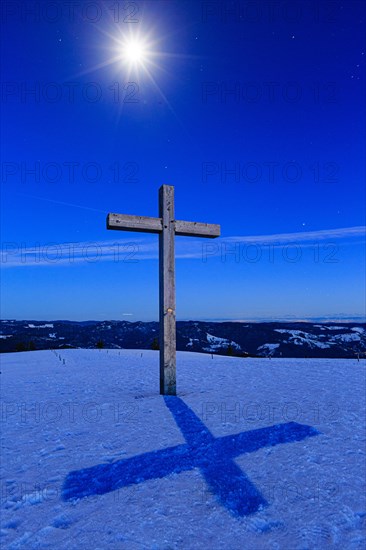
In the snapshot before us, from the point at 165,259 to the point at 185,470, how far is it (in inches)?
147

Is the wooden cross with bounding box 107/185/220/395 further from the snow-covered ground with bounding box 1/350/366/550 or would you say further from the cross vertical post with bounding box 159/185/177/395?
the snow-covered ground with bounding box 1/350/366/550

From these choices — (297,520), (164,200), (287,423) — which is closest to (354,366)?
(287,423)

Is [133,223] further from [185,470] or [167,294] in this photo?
[185,470]

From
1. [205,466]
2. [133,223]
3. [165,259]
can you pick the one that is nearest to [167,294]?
[165,259]

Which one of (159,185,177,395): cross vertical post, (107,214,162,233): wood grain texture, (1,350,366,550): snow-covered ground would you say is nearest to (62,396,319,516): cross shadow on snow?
(1,350,366,550): snow-covered ground

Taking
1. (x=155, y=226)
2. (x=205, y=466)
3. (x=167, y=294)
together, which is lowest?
(x=205, y=466)

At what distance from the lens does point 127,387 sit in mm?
6223

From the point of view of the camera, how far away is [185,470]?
118 inches

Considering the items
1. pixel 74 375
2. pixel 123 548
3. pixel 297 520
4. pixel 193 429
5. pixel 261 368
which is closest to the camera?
pixel 123 548

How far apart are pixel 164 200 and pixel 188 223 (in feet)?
2.17

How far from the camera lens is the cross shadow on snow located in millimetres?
2625

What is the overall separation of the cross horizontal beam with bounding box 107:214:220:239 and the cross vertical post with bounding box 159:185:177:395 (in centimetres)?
15

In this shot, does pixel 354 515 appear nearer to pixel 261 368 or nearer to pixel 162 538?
pixel 162 538

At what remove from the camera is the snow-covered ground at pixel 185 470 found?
2.20 metres
